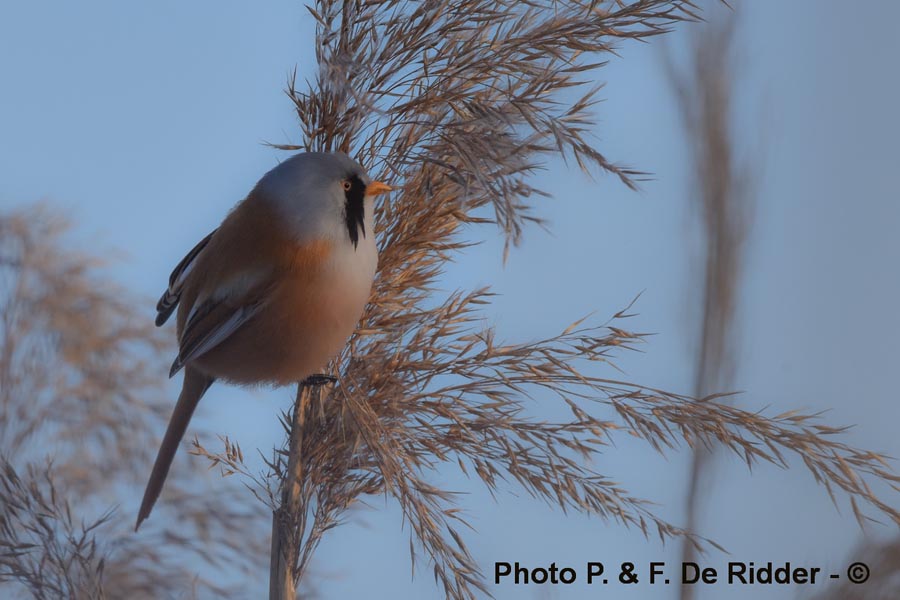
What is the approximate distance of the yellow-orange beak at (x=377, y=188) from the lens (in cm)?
105

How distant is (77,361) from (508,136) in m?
0.92

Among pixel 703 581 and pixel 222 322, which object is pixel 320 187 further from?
pixel 703 581

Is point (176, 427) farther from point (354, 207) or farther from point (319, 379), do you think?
point (354, 207)

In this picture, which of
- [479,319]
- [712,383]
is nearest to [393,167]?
[479,319]

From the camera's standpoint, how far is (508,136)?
0.92 metres

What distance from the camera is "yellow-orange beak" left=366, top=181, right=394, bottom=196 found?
1.05 m

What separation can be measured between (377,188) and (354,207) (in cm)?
6

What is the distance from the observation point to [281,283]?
1.15 metres
